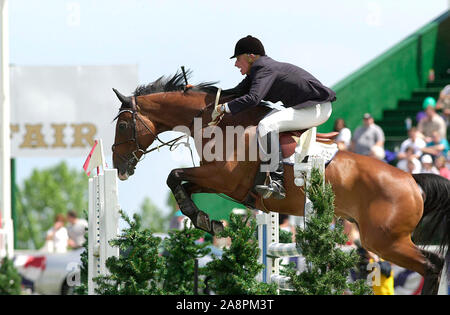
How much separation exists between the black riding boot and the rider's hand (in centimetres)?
42

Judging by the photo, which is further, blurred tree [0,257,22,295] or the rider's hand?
the rider's hand

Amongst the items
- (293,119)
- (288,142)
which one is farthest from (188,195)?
(293,119)

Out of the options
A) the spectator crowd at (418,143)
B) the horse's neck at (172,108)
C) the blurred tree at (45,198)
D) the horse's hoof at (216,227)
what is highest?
the horse's neck at (172,108)

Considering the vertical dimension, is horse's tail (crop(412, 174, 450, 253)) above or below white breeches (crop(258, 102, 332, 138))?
below

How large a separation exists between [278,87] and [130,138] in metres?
1.26

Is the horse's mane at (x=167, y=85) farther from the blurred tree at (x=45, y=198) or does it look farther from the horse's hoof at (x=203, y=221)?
the blurred tree at (x=45, y=198)

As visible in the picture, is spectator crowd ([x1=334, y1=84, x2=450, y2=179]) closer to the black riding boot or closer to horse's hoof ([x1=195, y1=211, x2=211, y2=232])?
the black riding boot

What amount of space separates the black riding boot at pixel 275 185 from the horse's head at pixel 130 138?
100cm

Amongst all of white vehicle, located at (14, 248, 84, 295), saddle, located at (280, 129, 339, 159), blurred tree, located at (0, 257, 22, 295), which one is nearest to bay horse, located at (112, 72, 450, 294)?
saddle, located at (280, 129, 339, 159)

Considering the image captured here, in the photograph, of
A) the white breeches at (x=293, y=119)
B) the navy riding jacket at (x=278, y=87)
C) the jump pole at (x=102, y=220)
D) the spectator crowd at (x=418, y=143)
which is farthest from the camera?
the spectator crowd at (x=418, y=143)

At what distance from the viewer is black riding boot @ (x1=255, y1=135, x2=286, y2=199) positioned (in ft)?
20.7

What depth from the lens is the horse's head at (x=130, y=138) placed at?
22.2 feet

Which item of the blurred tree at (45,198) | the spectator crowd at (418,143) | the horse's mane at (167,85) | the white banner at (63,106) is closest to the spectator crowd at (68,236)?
the white banner at (63,106)

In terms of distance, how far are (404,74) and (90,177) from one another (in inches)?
419
